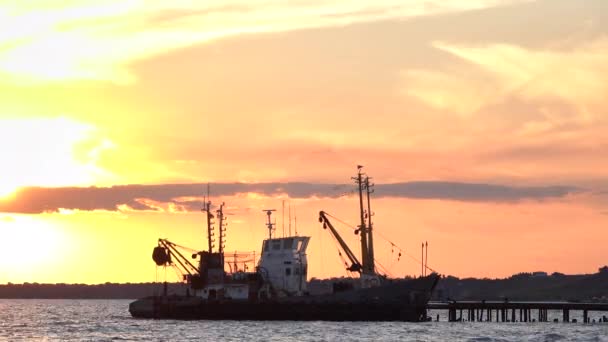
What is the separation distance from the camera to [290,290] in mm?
143375

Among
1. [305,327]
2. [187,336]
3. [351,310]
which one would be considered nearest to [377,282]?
[351,310]

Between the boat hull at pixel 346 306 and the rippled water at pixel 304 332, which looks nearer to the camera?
the rippled water at pixel 304 332

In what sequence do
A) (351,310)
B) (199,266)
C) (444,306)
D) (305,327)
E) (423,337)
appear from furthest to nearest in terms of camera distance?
(444,306), (199,266), (351,310), (305,327), (423,337)

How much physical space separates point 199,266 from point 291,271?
1423 cm

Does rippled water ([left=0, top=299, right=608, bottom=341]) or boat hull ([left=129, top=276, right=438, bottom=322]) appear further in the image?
boat hull ([left=129, top=276, right=438, bottom=322])

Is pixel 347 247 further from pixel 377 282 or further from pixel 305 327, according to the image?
pixel 305 327

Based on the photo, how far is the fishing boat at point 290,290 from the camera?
138 metres

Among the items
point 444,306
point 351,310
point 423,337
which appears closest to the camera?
point 423,337

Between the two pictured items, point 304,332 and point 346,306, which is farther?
point 346,306

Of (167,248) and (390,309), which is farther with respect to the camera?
(167,248)

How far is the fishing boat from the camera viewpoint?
138m

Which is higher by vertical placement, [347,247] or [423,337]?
[347,247]

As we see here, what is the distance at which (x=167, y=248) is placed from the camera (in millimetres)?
157875

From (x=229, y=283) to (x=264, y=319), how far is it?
22.8 ft
